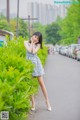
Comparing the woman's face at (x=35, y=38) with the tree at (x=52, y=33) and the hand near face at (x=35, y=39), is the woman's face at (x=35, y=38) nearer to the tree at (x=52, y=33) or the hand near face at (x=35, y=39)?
the hand near face at (x=35, y=39)

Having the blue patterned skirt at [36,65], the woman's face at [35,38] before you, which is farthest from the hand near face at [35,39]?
the blue patterned skirt at [36,65]

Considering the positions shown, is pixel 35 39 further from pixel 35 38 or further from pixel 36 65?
pixel 36 65

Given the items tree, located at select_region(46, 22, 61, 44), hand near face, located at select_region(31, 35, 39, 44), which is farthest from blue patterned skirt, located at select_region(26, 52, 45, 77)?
tree, located at select_region(46, 22, 61, 44)

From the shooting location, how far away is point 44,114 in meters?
8.55

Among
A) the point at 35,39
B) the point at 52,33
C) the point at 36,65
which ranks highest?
the point at 35,39

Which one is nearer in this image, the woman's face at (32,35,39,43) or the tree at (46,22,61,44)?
the woman's face at (32,35,39,43)

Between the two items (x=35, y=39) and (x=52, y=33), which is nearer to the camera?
(x=35, y=39)

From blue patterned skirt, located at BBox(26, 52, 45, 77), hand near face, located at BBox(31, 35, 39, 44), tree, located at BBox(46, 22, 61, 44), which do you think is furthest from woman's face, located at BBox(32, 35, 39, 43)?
tree, located at BBox(46, 22, 61, 44)

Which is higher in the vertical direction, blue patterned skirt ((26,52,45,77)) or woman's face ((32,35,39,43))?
woman's face ((32,35,39,43))

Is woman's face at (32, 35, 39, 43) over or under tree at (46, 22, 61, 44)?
over

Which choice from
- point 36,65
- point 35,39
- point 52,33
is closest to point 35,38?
point 35,39

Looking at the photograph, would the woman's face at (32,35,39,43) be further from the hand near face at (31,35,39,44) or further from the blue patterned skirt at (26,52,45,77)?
the blue patterned skirt at (26,52,45,77)

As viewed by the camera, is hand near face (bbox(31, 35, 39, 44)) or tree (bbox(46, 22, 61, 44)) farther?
tree (bbox(46, 22, 61, 44))

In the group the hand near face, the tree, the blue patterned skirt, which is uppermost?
the hand near face
